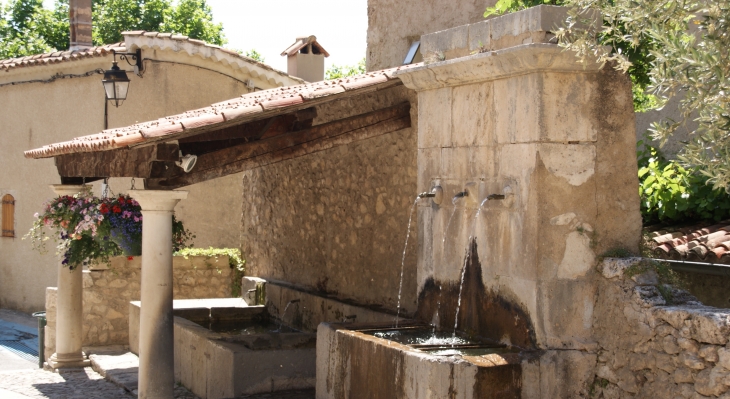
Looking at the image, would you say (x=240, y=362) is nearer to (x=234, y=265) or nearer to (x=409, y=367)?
(x=409, y=367)

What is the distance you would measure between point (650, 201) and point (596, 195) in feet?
7.66

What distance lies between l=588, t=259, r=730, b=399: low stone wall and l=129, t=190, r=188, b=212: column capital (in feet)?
11.5

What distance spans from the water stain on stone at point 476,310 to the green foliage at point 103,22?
70.7 feet

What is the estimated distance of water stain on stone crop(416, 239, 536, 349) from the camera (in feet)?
17.5

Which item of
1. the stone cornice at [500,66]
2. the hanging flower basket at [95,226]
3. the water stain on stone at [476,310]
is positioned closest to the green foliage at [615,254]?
the water stain on stone at [476,310]

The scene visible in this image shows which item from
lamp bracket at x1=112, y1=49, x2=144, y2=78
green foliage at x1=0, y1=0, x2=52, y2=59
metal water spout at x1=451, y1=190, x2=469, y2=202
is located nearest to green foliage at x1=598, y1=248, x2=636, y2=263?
metal water spout at x1=451, y1=190, x2=469, y2=202

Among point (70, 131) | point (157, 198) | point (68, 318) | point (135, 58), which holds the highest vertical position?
point (135, 58)

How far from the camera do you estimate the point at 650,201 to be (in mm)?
7410

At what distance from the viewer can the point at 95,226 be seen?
860 centimetres

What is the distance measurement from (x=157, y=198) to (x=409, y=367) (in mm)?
2941

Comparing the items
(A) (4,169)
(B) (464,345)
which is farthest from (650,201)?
(A) (4,169)

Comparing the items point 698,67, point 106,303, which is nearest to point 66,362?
point 106,303

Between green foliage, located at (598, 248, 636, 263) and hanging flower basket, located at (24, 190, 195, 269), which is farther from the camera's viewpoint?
hanging flower basket, located at (24, 190, 195, 269)

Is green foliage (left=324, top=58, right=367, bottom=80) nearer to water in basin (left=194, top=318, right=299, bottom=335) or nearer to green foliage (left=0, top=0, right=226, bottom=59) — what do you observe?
green foliage (left=0, top=0, right=226, bottom=59)
